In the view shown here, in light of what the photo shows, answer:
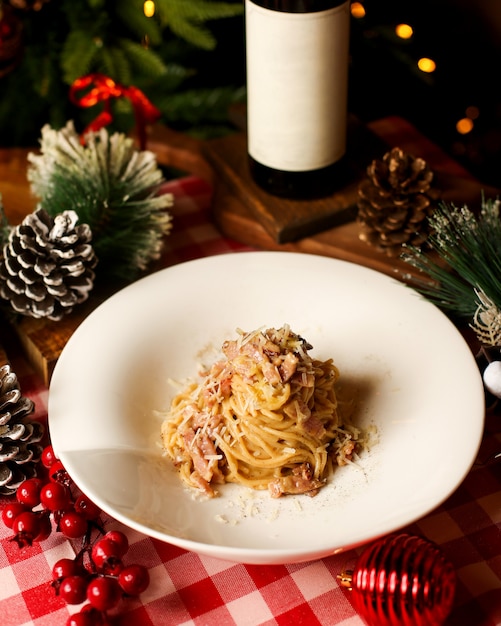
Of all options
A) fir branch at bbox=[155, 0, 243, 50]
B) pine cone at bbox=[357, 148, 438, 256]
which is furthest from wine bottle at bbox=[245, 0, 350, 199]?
fir branch at bbox=[155, 0, 243, 50]

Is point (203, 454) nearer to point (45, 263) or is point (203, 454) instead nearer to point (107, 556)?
point (107, 556)

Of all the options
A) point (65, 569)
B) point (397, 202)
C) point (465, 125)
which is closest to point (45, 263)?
point (65, 569)

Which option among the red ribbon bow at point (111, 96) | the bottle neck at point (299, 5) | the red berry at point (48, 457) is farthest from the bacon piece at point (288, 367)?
the red ribbon bow at point (111, 96)

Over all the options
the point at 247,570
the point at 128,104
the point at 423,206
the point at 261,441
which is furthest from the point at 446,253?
the point at 128,104

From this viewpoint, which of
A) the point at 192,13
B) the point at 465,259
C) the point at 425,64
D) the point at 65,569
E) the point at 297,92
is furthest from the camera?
the point at 425,64

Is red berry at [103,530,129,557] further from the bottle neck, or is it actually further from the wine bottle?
the bottle neck

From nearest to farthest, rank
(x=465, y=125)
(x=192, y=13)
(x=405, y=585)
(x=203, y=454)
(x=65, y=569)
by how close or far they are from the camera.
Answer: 1. (x=405, y=585)
2. (x=65, y=569)
3. (x=203, y=454)
4. (x=192, y=13)
5. (x=465, y=125)

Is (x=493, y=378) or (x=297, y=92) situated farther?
(x=297, y=92)

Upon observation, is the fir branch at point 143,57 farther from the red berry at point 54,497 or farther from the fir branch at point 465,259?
the red berry at point 54,497
